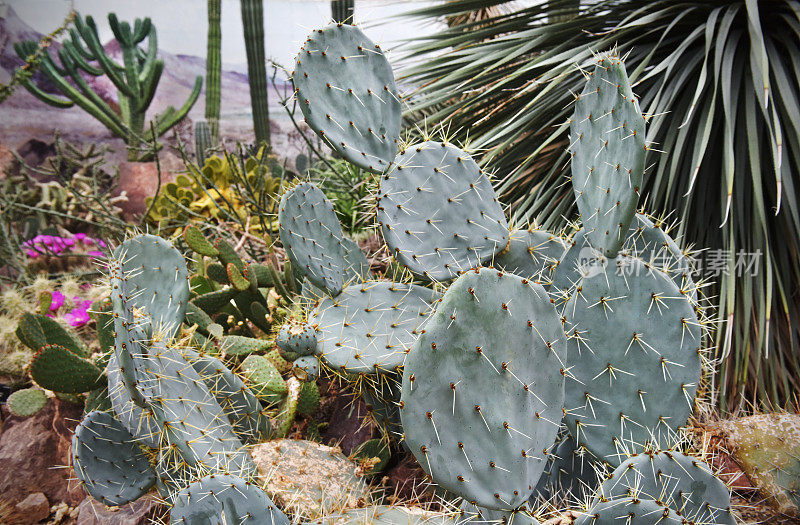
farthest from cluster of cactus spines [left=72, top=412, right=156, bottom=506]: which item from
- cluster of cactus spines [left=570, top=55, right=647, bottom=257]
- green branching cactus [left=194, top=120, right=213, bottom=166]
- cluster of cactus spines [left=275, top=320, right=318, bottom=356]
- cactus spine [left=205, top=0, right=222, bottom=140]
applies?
cactus spine [left=205, top=0, right=222, bottom=140]

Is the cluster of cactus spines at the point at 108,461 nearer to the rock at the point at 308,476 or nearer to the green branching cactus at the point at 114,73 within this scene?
the rock at the point at 308,476

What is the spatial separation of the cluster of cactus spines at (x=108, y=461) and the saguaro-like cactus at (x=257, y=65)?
461 cm

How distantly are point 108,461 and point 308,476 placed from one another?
47 centimetres

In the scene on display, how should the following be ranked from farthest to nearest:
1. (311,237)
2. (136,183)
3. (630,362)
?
(136,183), (311,237), (630,362)

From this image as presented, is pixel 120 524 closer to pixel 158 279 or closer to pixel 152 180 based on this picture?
pixel 158 279

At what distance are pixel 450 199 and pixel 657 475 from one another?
682mm

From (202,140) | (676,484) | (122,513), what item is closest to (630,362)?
(676,484)

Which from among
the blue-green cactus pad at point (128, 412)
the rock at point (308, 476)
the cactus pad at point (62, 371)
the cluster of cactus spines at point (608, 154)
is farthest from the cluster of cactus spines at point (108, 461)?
the cluster of cactus spines at point (608, 154)

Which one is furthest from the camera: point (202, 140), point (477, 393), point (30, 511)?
point (202, 140)

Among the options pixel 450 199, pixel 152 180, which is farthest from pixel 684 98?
pixel 152 180

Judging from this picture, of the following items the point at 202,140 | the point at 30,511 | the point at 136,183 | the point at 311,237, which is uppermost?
the point at 311,237

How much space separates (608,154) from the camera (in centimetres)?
104

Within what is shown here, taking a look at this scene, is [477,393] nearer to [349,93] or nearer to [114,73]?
[349,93]

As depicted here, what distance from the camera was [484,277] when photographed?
771 mm
